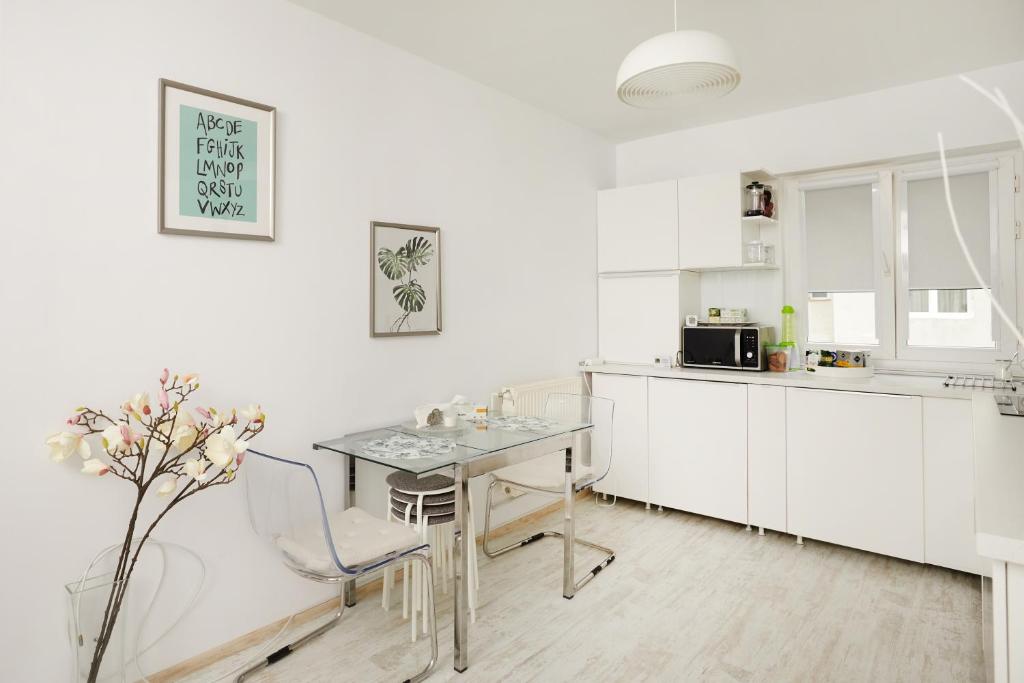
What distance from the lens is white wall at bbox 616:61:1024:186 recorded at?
3.14 metres

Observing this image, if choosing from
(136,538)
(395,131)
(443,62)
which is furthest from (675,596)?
(443,62)

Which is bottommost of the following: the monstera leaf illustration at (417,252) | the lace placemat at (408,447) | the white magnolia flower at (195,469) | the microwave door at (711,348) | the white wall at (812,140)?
the lace placemat at (408,447)

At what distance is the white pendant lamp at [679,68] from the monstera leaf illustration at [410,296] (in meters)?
1.33

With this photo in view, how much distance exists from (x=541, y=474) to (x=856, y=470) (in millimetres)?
1663

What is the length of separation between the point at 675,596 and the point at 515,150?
2.61m

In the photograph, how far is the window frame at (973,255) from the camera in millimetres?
3184

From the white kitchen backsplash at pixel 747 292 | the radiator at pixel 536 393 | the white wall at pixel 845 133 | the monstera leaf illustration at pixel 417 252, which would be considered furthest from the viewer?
the white kitchen backsplash at pixel 747 292

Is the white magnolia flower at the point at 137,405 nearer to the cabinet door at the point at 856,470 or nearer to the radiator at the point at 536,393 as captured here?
the radiator at the point at 536,393

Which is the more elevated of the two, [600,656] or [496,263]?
[496,263]

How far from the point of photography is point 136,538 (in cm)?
202

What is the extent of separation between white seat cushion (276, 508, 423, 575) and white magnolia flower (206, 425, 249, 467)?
37 centimetres

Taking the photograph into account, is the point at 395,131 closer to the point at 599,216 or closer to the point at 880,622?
the point at 599,216

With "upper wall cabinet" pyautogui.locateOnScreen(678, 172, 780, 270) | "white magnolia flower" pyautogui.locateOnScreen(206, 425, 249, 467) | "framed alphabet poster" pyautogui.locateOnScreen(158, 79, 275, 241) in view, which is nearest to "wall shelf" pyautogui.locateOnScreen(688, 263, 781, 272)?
"upper wall cabinet" pyautogui.locateOnScreen(678, 172, 780, 270)

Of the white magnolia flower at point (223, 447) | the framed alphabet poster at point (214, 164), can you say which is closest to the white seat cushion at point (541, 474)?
the white magnolia flower at point (223, 447)
